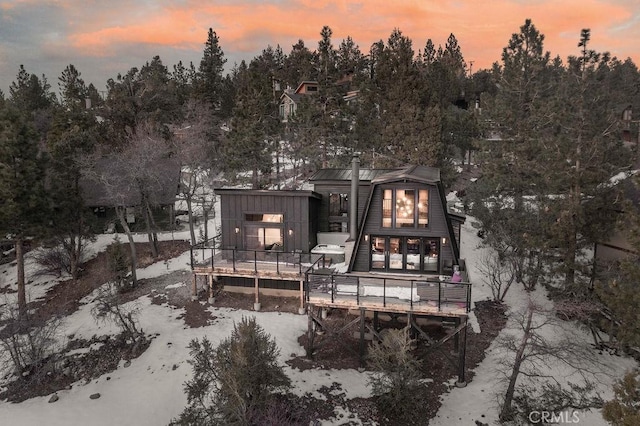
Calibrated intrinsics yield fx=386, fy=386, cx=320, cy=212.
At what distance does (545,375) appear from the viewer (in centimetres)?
1442

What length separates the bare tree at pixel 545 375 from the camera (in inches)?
479

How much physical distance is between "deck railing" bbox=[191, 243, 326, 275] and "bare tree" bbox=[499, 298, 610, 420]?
9067 millimetres

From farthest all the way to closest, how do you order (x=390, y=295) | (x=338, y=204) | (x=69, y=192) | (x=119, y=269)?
(x=69, y=192) < (x=119, y=269) < (x=338, y=204) < (x=390, y=295)

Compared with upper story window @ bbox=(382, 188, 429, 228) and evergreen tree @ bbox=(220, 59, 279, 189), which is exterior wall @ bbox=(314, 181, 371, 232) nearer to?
upper story window @ bbox=(382, 188, 429, 228)

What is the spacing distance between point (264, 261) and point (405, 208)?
7.59 meters

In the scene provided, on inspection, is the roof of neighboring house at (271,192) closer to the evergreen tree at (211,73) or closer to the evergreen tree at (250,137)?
the evergreen tree at (250,137)

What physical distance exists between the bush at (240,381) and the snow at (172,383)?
2.51 m

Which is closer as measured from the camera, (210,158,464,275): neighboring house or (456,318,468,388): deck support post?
(456,318,468,388): deck support post

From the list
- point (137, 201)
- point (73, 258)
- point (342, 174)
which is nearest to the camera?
point (342, 174)

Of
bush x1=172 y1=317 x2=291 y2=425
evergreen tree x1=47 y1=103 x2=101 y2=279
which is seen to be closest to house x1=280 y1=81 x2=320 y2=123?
evergreen tree x1=47 y1=103 x2=101 y2=279

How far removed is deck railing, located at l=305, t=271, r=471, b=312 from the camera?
1381 centimetres

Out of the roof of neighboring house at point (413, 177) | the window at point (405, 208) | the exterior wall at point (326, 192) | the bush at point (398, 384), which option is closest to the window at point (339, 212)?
the exterior wall at point (326, 192)

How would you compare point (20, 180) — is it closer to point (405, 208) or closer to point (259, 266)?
point (259, 266)

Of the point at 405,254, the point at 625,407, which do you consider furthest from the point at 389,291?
the point at 625,407
